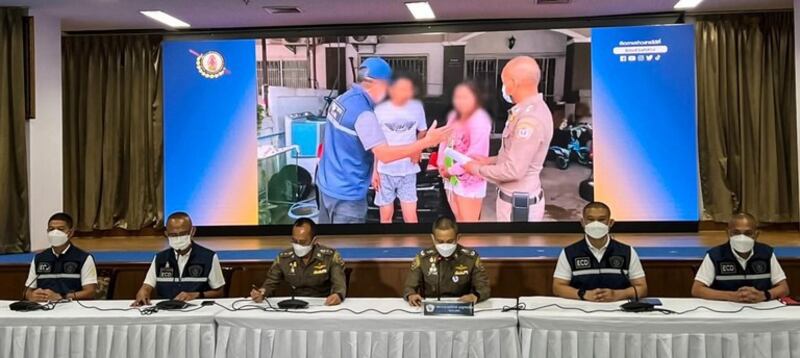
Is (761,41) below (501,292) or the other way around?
the other way around

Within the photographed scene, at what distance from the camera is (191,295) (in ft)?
11.7

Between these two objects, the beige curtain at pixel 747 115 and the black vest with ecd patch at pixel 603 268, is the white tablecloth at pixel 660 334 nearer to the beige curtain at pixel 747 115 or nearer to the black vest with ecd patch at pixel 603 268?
the black vest with ecd patch at pixel 603 268

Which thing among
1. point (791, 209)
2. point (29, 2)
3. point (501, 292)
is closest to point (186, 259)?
point (501, 292)

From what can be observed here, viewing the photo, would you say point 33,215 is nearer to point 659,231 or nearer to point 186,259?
point 186,259

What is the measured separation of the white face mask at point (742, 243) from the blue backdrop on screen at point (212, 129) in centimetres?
487

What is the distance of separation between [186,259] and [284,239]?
2.94m

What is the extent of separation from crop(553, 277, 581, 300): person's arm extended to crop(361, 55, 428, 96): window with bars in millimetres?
3671

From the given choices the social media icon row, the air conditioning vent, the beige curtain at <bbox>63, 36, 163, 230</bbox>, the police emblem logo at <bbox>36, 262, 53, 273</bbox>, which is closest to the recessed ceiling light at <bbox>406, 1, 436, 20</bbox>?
the air conditioning vent

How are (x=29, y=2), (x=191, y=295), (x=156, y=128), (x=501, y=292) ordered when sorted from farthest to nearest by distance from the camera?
(x=156, y=128) → (x=29, y=2) → (x=501, y=292) → (x=191, y=295)

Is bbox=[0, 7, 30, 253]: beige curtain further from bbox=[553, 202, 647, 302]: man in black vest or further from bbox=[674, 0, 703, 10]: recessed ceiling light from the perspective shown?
bbox=[674, 0, 703, 10]: recessed ceiling light

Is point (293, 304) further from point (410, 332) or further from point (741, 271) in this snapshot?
point (741, 271)

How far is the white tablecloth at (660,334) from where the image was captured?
266 centimetres

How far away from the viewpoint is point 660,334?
2.69 m

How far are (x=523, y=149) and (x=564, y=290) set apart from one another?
3533 millimetres
